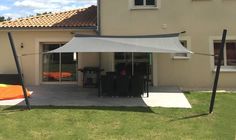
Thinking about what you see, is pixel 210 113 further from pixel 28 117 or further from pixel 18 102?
pixel 18 102

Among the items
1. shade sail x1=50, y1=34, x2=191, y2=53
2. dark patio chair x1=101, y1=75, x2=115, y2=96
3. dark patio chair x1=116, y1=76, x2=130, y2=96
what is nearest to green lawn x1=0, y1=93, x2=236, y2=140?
shade sail x1=50, y1=34, x2=191, y2=53

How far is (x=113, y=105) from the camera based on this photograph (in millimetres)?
17547

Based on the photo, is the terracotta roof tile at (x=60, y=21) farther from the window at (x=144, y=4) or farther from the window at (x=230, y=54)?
the window at (x=230, y=54)

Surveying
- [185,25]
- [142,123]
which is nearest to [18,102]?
[142,123]

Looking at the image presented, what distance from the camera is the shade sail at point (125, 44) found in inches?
693

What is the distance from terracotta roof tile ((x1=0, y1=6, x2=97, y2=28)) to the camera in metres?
25.8

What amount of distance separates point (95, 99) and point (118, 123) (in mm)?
5708

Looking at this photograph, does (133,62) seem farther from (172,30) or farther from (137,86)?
(137,86)

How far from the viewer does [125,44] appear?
18.7 m

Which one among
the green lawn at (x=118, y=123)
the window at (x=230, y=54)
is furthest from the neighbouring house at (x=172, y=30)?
the green lawn at (x=118, y=123)

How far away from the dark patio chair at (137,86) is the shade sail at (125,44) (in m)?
2.13

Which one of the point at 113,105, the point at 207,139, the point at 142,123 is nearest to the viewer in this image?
the point at 207,139

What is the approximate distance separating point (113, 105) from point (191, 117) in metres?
4.21

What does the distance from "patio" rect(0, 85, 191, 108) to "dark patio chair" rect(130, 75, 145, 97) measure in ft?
1.45
